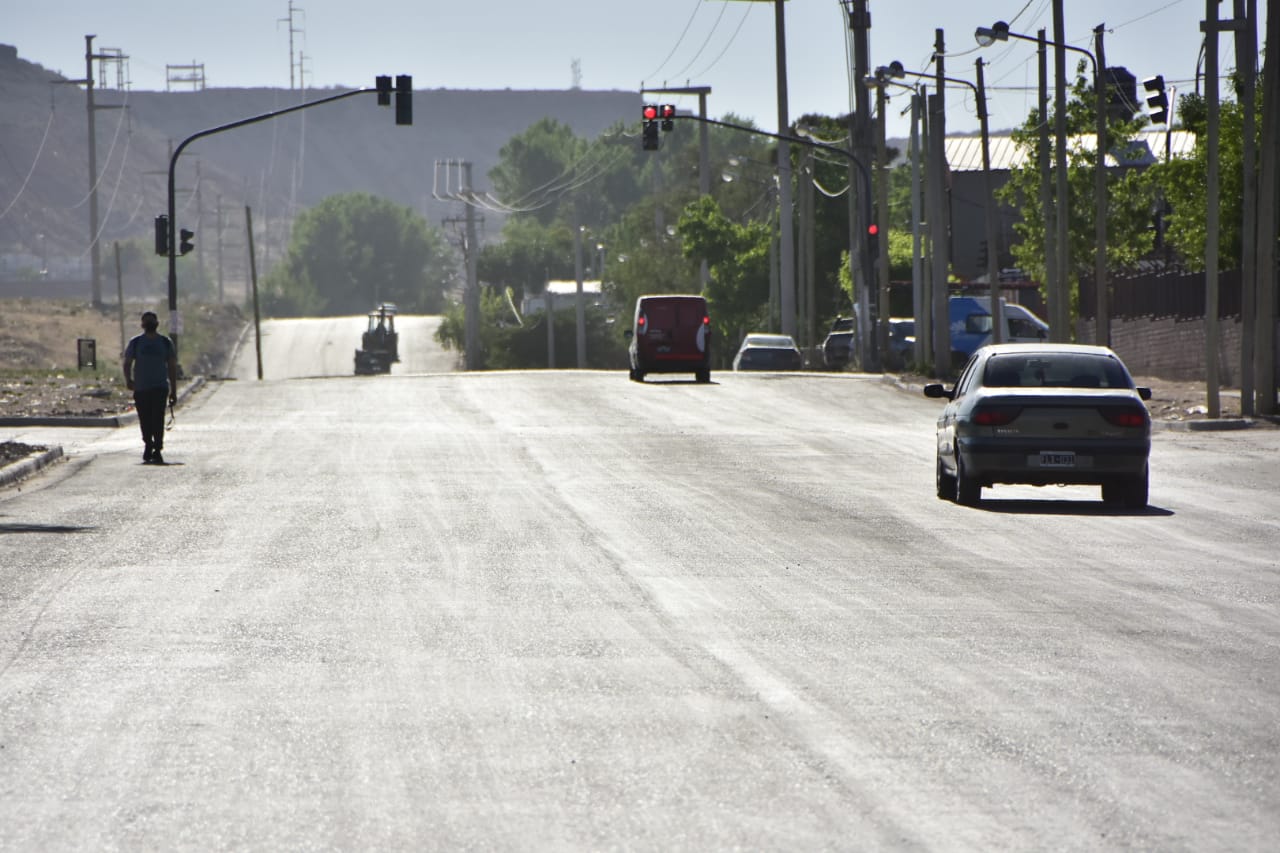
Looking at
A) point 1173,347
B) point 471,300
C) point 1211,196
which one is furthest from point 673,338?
point 471,300

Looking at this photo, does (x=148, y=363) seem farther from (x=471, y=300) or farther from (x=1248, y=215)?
(x=471, y=300)

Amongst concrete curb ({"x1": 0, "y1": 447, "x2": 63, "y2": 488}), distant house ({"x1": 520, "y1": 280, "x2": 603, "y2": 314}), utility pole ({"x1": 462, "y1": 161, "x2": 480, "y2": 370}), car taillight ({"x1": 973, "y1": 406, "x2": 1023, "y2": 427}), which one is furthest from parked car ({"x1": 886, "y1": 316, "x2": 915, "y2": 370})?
distant house ({"x1": 520, "y1": 280, "x2": 603, "y2": 314})

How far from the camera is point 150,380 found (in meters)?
24.6

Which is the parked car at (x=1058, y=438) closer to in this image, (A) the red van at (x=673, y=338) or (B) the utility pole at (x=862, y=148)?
(A) the red van at (x=673, y=338)

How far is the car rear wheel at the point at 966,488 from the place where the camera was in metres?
18.1

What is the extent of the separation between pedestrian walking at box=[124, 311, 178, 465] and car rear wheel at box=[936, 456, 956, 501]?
33.7ft

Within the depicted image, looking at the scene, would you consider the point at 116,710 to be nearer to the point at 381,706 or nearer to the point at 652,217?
the point at 381,706

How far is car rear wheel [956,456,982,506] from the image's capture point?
713 inches

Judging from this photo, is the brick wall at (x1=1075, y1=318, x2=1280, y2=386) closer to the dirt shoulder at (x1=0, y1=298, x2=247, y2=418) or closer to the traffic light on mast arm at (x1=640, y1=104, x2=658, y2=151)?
the traffic light on mast arm at (x1=640, y1=104, x2=658, y2=151)

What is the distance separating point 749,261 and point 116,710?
84695 mm

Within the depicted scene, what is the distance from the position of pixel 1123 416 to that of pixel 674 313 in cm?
3011

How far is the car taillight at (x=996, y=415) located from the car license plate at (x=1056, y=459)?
45cm

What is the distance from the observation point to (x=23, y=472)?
2212cm

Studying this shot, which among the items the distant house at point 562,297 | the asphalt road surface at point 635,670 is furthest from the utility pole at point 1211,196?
the distant house at point 562,297
